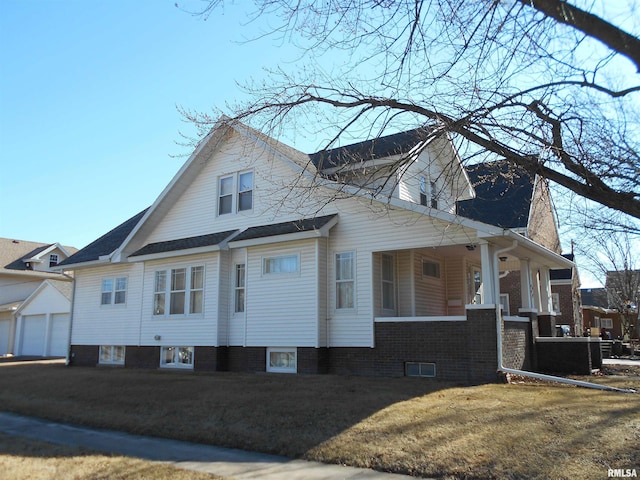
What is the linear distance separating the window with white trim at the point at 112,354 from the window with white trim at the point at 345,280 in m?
9.65

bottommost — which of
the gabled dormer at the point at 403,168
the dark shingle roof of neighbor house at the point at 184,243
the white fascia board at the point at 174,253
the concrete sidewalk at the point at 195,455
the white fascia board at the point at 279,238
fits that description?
the concrete sidewalk at the point at 195,455

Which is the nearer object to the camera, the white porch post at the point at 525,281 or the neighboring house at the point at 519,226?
the white porch post at the point at 525,281

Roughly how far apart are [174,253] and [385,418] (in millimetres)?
10731

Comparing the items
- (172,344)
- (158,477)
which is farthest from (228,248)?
(158,477)

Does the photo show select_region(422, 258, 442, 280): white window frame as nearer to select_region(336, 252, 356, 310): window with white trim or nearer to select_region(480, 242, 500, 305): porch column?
select_region(336, 252, 356, 310): window with white trim

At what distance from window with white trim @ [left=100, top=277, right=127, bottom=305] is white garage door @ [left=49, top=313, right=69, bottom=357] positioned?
444 inches

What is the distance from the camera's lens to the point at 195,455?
7883 millimetres

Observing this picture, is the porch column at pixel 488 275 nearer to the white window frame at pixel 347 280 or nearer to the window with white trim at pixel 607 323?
the white window frame at pixel 347 280

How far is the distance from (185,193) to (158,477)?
13625mm

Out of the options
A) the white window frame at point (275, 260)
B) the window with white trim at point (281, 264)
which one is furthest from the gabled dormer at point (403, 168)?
the window with white trim at point (281, 264)

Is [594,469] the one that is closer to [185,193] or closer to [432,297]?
[432,297]

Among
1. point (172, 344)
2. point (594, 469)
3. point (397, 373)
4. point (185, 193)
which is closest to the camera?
point (594, 469)

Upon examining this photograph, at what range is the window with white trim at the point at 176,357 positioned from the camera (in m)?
17.7

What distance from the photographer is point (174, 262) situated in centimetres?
1825
